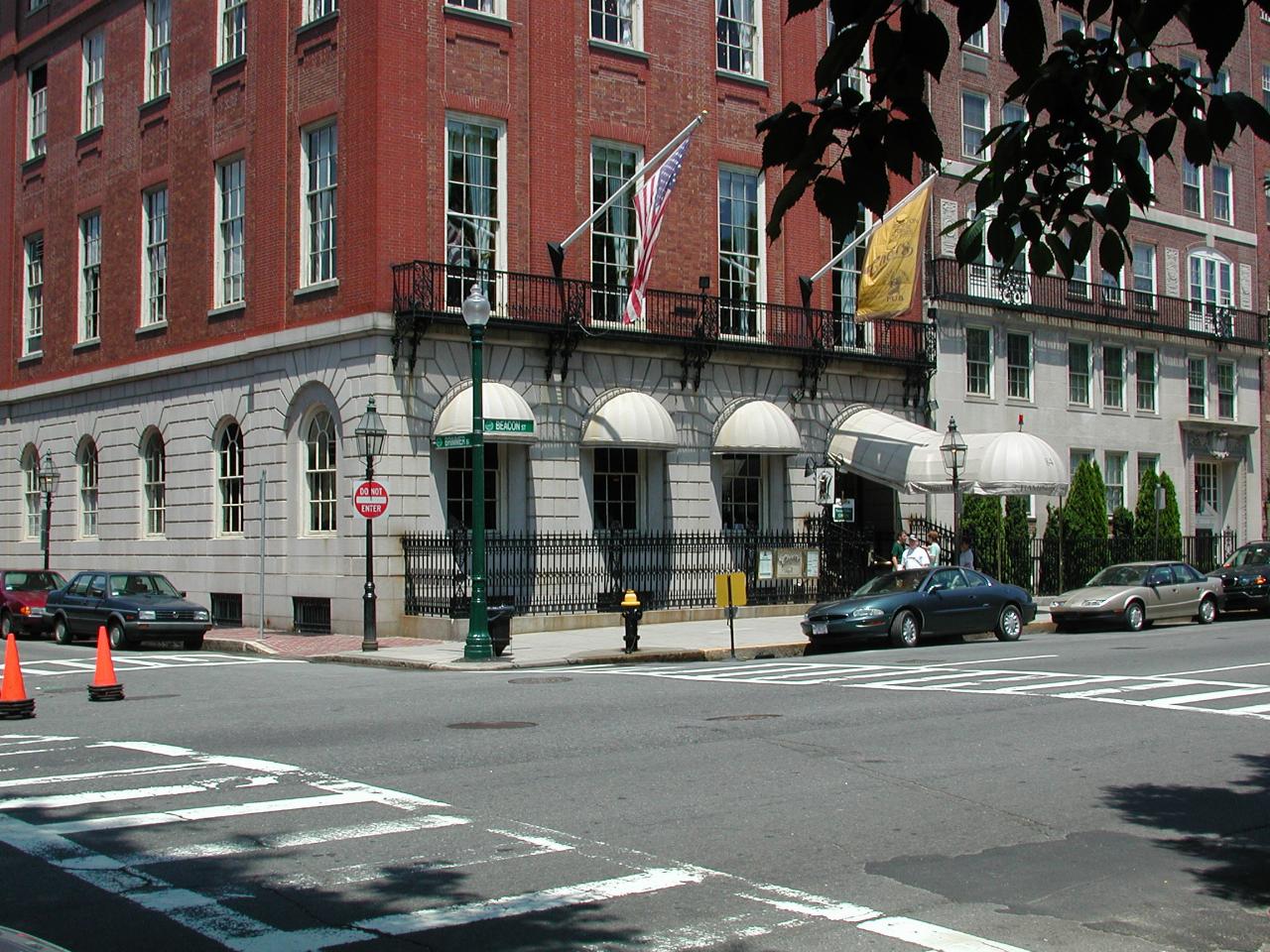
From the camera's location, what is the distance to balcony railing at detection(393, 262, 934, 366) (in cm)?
2822

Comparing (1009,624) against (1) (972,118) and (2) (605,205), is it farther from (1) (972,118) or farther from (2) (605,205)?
(1) (972,118)

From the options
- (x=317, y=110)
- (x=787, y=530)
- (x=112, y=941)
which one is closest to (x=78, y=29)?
(x=317, y=110)

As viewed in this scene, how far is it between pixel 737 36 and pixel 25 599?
66.7ft

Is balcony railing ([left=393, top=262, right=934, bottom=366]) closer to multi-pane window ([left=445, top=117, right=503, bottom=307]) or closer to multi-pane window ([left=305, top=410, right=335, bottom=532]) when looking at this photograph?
multi-pane window ([left=445, top=117, right=503, bottom=307])

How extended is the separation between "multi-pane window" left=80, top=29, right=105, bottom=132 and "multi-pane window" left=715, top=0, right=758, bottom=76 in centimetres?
1639

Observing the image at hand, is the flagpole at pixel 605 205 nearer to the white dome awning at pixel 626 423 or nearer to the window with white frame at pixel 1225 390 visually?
the white dome awning at pixel 626 423

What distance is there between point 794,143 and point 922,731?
8409 millimetres

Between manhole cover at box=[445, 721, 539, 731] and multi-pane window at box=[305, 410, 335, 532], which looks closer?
manhole cover at box=[445, 721, 539, 731]

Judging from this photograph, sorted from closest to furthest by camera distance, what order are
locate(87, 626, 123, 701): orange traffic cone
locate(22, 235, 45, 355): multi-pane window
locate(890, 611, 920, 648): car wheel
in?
locate(87, 626, 123, 701): orange traffic cone
locate(890, 611, 920, 648): car wheel
locate(22, 235, 45, 355): multi-pane window

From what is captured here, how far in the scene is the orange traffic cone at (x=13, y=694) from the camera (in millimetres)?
15461

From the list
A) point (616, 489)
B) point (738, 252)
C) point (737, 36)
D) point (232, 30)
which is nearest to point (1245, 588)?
point (738, 252)

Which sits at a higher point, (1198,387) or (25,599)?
(1198,387)

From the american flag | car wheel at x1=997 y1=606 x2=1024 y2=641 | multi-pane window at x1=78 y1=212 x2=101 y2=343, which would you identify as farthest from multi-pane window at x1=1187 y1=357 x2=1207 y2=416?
multi-pane window at x1=78 y1=212 x2=101 y2=343

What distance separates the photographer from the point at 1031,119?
692cm
